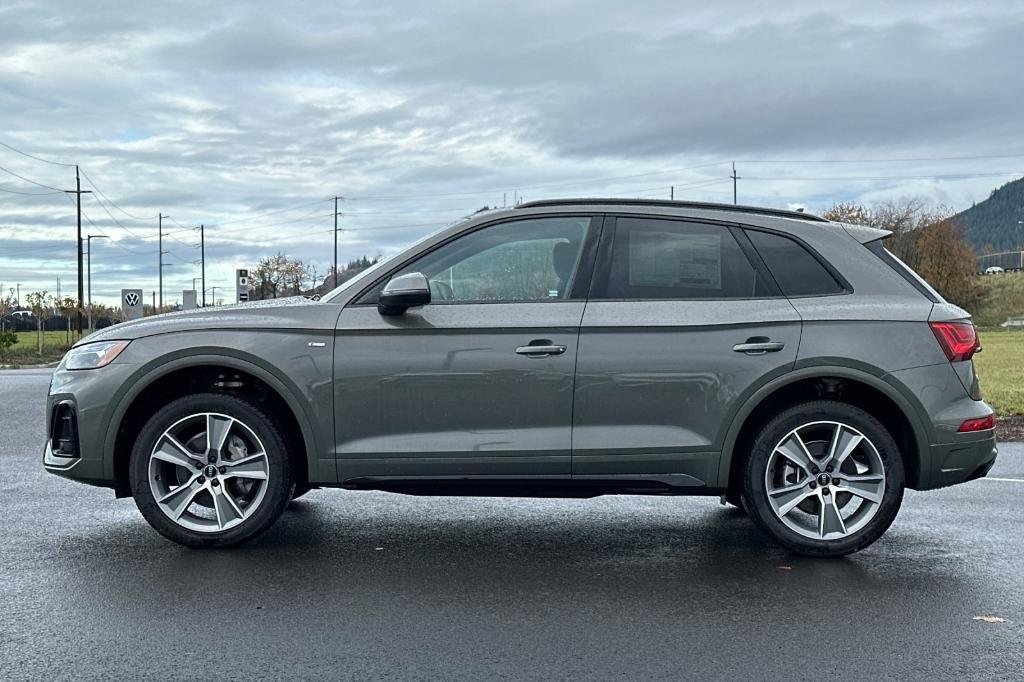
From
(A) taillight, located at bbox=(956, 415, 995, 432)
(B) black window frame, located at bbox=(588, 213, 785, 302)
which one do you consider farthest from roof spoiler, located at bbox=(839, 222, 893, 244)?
(A) taillight, located at bbox=(956, 415, 995, 432)

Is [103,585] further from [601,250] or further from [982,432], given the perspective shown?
[982,432]

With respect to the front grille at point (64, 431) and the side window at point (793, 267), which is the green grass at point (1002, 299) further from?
the front grille at point (64, 431)

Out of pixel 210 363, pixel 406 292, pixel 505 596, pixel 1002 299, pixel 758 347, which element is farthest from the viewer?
pixel 1002 299

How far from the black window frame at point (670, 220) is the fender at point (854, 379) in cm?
44

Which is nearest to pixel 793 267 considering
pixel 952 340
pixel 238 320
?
pixel 952 340

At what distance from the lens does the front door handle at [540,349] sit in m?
5.54

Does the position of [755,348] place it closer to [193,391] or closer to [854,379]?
[854,379]

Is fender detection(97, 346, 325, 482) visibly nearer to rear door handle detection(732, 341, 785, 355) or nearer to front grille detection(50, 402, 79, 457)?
front grille detection(50, 402, 79, 457)

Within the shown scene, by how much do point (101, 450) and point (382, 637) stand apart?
2274mm

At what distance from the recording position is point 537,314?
561cm

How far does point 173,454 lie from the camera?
577 centimetres

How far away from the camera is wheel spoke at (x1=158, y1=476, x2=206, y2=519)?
19.0 feet

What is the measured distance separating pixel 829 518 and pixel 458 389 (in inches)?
79.6

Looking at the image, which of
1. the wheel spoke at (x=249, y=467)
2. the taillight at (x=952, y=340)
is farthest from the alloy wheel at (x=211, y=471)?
the taillight at (x=952, y=340)
